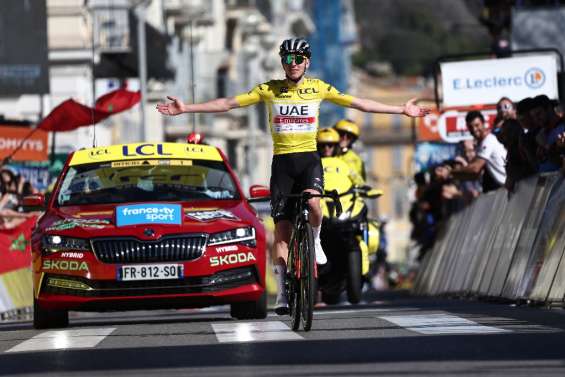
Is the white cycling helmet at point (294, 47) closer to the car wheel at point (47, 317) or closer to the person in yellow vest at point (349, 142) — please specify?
the car wheel at point (47, 317)

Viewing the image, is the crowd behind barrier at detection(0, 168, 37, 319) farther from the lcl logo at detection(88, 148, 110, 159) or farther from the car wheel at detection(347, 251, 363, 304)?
the lcl logo at detection(88, 148, 110, 159)

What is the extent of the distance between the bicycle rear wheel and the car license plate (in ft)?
6.40

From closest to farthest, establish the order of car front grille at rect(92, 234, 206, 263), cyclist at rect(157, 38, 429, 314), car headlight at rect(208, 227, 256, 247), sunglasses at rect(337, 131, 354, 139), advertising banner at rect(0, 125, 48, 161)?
cyclist at rect(157, 38, 429, 314)
car front grille at rect(92, 234, 206, 263)
car headlight at rect(208, 227, 256, 247)
sunglasses at rect(337, 131, 354, 139)
advertising banner at rect(0, 125, 48, 161)

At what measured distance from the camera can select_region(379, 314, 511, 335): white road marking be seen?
12531 millimetres

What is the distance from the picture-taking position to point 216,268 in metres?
15.2

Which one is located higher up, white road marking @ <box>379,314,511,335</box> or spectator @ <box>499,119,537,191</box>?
spectator @ <box>499,119,537,191</box>

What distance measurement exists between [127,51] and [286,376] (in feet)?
117

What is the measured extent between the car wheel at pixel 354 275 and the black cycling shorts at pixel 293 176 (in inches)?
229

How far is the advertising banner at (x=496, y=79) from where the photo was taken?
28625 mm

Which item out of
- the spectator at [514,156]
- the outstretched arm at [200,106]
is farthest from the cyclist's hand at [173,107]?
the spectator at [514,156]

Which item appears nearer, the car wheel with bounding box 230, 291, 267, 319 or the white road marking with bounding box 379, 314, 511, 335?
the white road marking with bounding box 379, 314, 511, 335

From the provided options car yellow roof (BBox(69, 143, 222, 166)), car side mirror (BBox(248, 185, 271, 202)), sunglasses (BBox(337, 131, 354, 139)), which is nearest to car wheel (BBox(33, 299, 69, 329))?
car yellow roof (BBox(69, 143, 222, 166))

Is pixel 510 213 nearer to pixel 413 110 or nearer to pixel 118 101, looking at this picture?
pixel 413 110

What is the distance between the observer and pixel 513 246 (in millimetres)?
18891
